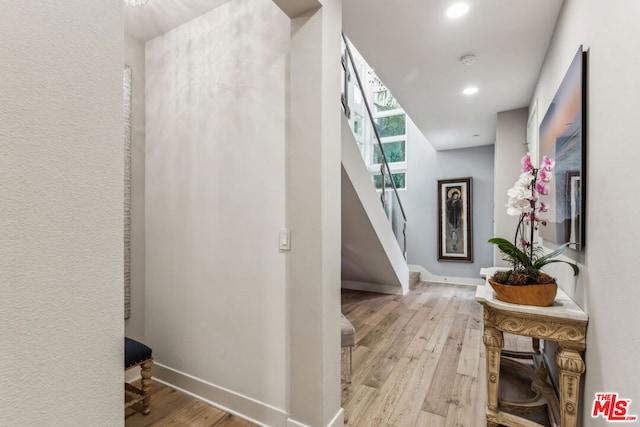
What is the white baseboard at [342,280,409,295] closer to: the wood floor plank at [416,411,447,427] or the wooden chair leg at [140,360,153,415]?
the wood floor plank at [416,411,447,427]

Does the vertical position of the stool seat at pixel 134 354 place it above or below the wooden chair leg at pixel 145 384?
above

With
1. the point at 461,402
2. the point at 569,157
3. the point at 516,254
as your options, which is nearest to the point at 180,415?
the point at 461,402

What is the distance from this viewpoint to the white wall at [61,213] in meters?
0.50

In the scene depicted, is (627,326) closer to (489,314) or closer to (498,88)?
(489,314)

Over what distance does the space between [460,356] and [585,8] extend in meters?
2.59

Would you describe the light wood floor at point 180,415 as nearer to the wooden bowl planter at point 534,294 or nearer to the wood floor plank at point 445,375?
the wood floor plank at point 445,375

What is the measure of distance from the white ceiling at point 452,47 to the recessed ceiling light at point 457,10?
33 millimetres

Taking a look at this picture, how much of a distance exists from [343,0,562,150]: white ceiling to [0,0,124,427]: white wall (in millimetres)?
1948

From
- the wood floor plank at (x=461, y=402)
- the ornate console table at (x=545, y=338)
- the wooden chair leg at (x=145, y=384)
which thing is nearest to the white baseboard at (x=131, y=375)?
the wooden chair leg at (x=145, y=384)

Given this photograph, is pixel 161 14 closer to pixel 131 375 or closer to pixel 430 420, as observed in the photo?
pixel 131 375

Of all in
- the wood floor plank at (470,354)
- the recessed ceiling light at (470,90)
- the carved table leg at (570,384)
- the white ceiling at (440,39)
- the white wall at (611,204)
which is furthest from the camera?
the recessed ceiling light at (470,90)

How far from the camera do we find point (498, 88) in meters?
3.30

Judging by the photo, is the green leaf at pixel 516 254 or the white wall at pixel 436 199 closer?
the green leaf at pixel 516 254

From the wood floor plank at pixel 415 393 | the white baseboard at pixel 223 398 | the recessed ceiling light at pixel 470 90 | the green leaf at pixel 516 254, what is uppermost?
the recessed ceiling light at pixel 470 90
